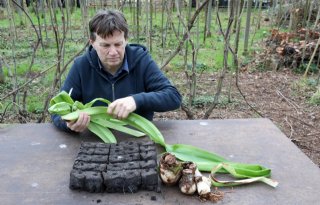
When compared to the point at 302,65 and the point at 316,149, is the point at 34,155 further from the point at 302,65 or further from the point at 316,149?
the point at 302,65

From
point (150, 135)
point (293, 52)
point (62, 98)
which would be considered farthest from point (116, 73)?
point (293, 52)

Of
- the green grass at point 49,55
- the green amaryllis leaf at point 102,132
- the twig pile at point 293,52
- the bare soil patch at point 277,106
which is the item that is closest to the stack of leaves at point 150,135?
the green amaryllis leaf at point 102,132

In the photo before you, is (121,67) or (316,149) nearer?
(121,67)

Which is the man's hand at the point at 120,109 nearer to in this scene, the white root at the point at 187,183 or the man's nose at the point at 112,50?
the man's nose at the point at 112,50

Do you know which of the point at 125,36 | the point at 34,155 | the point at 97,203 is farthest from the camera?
the point at 125,36

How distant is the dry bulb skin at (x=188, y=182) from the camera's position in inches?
50.0

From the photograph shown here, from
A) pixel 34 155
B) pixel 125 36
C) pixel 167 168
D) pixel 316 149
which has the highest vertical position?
pixel 125 36

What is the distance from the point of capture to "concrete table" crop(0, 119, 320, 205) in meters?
1.25

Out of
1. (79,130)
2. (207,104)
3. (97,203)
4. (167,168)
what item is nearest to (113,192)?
(97,203)

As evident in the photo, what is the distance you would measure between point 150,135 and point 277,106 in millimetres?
3153

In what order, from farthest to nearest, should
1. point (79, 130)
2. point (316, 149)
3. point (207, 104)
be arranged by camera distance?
point (207, 104) < point (316, 149) < point (79, 130)

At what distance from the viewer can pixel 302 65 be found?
228 inches

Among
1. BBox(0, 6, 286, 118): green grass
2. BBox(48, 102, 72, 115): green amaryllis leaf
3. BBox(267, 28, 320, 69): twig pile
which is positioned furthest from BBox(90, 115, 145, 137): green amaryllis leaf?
BBox(267, 28, 320, 69): twig pile

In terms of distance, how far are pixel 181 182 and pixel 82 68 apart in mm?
1118
